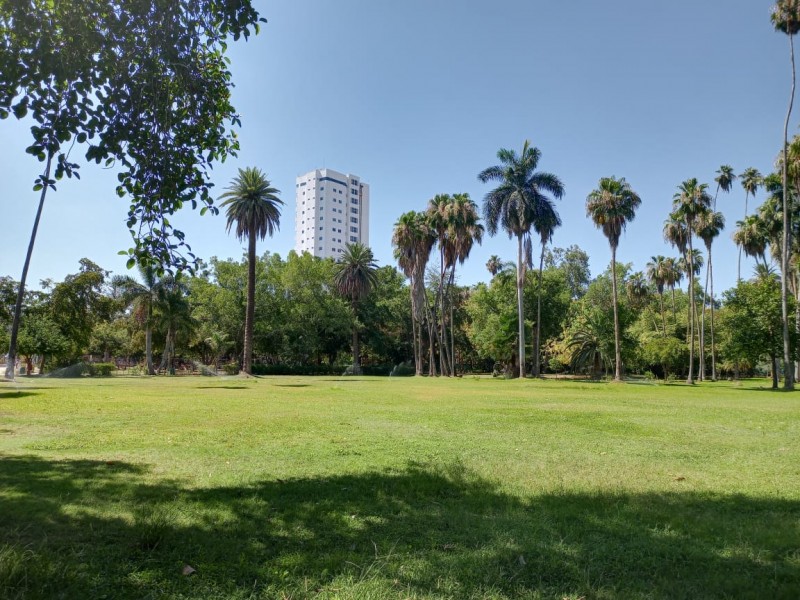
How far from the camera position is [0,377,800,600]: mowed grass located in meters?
3.81

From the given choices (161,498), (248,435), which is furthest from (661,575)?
(248,435)

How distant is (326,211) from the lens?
147500 millimetres

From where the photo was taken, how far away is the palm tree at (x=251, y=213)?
44031mm

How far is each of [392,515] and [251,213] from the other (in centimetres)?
4196

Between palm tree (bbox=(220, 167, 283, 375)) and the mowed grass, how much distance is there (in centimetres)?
3333

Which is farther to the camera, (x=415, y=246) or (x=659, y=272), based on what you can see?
(x=659, y=272)

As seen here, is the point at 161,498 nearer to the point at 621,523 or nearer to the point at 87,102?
the point at 87,102

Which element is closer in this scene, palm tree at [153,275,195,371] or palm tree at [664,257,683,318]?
palm tree at [153,275,195,371]

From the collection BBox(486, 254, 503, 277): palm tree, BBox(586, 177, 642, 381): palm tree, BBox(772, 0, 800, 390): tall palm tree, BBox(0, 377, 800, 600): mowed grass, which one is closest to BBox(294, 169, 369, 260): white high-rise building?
BBox(486, 254, 503, 277): palm tree

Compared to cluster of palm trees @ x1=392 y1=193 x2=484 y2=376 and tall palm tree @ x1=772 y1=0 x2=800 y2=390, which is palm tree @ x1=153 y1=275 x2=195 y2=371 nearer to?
cluster of palm trees @ x1=392 y1=193 x2=484 y2=376

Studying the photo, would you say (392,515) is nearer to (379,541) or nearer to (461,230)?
(379,541)

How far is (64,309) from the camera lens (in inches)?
1896

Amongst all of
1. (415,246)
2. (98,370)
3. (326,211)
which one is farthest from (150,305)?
(326,211)

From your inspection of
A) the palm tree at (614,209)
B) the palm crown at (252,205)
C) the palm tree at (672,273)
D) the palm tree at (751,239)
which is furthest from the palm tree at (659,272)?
the palm crown at (252,205)
